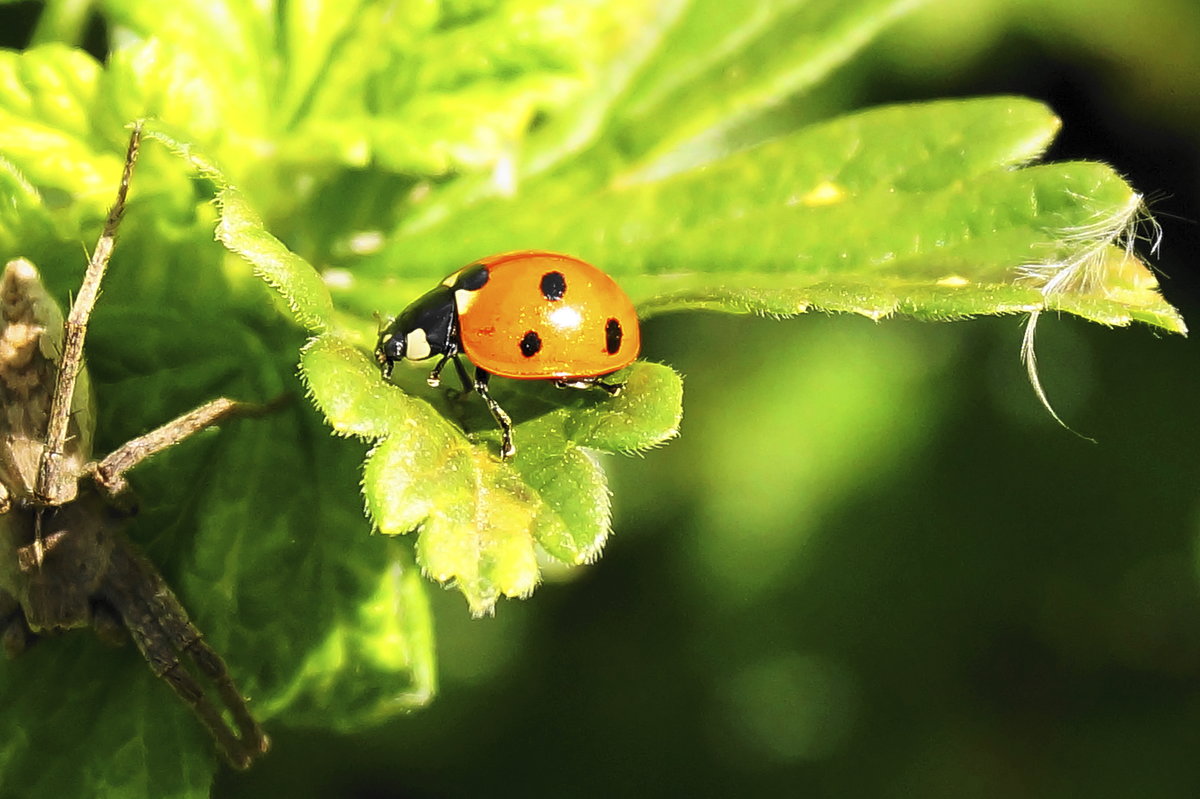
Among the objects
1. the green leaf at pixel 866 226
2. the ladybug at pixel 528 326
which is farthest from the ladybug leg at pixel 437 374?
the green leaf at pixel 866 226

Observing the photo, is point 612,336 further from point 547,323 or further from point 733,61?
point 733,61

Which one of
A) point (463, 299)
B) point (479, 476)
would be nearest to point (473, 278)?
point (463, 299)

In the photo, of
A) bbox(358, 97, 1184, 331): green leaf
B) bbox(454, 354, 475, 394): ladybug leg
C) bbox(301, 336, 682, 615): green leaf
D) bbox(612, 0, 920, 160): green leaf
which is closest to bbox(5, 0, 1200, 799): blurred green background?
bbox(612, 0, 920, 160): green leaf

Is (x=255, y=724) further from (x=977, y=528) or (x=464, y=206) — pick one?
(x=977, y=528)

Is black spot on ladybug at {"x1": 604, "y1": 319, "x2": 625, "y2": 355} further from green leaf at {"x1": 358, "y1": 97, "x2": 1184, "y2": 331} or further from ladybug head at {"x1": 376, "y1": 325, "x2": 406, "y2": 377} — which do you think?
ladybug head at {"x1": 376, "y1": 325, "x2": 406, "y2": 377}

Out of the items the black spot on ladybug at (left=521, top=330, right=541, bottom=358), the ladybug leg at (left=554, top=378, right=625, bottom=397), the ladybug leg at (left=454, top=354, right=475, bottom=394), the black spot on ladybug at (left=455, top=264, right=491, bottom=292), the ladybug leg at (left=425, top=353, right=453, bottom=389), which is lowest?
the ladybug leg at (left=454, top=354, right=475, bottom=394)

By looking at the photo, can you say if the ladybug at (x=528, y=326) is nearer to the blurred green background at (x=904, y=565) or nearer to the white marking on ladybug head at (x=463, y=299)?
the white marking on ladybug head at (x=463, y=299)

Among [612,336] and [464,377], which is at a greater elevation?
[612,336]
